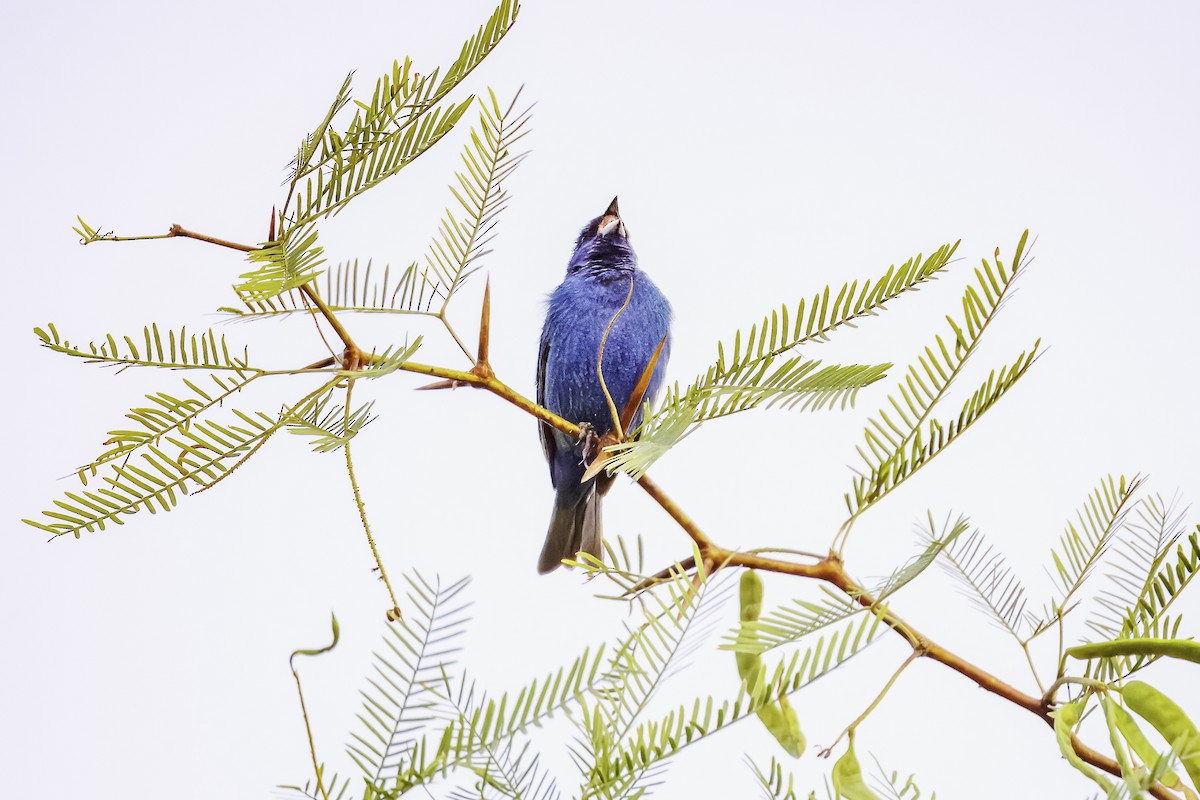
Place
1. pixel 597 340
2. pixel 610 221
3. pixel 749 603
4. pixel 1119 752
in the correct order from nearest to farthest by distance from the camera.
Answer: pixel 1119 752
pixel 749 603
pixel 597 340
pixel 610 221

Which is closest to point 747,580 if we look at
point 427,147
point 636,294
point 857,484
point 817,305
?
point 857,484

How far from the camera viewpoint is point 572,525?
3213 mm

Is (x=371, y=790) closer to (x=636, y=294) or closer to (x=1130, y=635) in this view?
(x=1130, y=635)

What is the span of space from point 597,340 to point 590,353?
4 cm

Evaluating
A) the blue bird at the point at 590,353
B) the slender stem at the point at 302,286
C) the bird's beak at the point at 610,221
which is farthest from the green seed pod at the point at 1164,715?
the bird's beak at the point at 610,221

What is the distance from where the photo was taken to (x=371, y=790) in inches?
33.9

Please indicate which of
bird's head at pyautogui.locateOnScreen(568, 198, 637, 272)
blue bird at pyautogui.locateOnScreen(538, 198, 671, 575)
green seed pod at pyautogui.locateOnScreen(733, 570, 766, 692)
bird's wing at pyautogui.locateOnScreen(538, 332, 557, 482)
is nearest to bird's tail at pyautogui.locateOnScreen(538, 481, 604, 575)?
blue bird at pyautogui.locateOnScreen(538, 198, 671, 575)

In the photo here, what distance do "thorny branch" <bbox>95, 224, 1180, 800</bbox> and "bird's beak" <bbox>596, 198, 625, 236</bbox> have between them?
82.6 inches

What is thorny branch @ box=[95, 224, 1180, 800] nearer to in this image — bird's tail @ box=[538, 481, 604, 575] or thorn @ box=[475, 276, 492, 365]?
thorn @ box=[475, 276, 492, 365]

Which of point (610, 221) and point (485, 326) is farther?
point (610, 221)

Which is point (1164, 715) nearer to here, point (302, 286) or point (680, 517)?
point (680, 517)

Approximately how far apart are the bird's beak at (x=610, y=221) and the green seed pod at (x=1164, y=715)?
2313 mm

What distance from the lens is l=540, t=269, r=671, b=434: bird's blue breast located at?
2871mm

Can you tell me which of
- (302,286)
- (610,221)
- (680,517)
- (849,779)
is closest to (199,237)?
(302,286)
